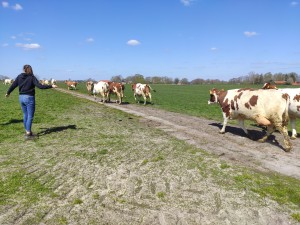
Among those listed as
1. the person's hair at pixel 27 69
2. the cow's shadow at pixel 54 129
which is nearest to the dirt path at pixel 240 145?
the cow's shadow at pixel 54 129

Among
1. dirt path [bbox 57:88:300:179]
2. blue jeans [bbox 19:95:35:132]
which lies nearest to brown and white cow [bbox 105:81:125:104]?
dirt path [bbox 57:88:300:179]

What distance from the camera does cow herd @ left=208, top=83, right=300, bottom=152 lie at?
1077 cm

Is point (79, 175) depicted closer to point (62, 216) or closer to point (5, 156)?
point (62, 216)

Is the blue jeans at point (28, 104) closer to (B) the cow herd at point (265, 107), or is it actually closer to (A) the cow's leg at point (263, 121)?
(B) the cow herd at point (265, 107)

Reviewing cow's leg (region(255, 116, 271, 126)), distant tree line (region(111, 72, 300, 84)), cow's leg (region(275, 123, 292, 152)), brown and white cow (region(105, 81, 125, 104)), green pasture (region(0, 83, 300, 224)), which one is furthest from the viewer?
distant tree line (region(111, 72, 300, 84))

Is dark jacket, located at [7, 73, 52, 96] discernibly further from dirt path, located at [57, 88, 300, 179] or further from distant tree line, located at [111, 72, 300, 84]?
distant tree line, located at [111, 72, 300, 84]

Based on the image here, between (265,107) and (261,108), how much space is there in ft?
0.61

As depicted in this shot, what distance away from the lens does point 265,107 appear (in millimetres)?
11227

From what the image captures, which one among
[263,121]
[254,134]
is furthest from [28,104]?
[254,134]

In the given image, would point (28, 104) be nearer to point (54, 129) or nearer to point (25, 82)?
point (25, 82)

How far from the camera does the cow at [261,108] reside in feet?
35.3

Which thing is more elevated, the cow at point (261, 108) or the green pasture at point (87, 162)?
the cow at point (261, 108)

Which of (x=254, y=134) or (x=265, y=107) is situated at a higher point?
(x=265, y=107)

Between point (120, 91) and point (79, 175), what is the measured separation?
20.7 metres
